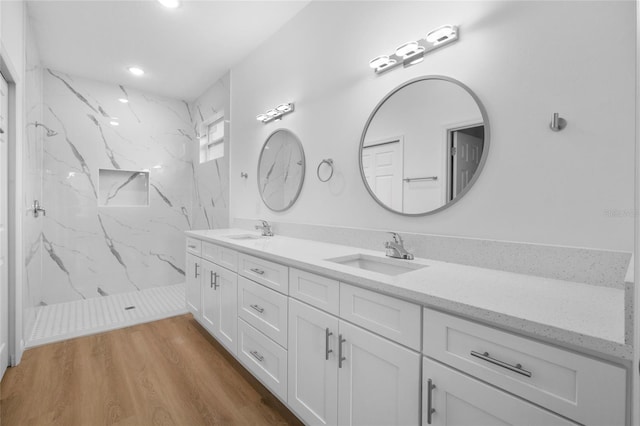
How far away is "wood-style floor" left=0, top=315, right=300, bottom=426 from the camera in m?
1.70

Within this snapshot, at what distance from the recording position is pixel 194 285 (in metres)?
2.92

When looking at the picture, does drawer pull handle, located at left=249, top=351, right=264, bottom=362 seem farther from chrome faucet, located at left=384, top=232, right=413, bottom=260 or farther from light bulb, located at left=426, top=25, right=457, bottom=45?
light bulb, located at left=426, top=25, right=457, bottom=45

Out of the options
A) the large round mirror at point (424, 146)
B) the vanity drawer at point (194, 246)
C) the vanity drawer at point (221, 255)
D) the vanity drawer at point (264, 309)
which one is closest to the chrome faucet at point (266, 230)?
the vanity drawer at point (221, 255)

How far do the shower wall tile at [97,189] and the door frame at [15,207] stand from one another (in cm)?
169

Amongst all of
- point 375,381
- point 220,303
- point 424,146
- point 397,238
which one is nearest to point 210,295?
point 220,303

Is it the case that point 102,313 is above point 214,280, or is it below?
below

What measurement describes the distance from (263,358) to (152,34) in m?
2.92

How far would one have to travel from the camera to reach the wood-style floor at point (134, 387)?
66.8 inches

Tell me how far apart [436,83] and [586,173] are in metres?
0.79

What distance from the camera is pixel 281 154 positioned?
2.75 m

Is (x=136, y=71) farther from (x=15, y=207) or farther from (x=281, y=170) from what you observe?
(x=281, y=170)

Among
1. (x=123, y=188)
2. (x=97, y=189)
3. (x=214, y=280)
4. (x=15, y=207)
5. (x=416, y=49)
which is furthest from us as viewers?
(x=123, y=188)

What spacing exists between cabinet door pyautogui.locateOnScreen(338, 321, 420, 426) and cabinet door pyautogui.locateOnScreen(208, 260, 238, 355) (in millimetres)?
1098

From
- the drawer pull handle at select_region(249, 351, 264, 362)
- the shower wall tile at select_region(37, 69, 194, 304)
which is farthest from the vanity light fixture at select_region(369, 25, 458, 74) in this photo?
the shower wall tile at select_region(37, 69, 194, 304)
